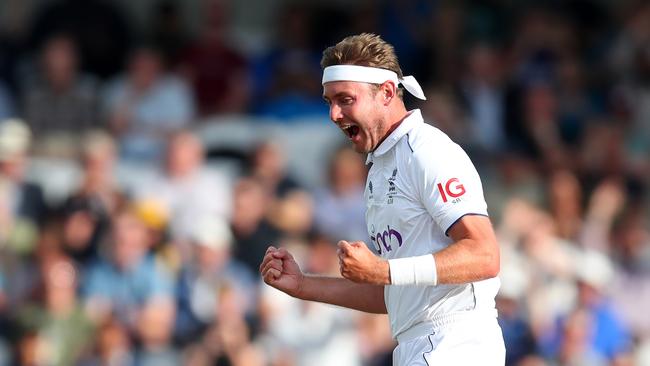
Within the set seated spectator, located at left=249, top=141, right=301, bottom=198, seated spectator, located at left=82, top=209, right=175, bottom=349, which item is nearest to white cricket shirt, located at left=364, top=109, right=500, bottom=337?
seated spectator, located at left=82, top=209, right=175, bottom=349

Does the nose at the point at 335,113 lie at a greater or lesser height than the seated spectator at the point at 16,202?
greater

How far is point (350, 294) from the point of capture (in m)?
6.94

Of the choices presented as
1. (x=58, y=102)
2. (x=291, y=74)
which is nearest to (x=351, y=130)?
(x=58, y=102)

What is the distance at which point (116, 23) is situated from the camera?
1512 cm

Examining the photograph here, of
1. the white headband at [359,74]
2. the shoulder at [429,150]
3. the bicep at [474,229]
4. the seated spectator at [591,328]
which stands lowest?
the seated spectator at [591,328]

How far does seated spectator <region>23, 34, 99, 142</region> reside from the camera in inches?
536

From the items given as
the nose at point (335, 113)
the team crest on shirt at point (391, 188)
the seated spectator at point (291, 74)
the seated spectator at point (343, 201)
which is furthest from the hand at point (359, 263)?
the seated spectator at point (291, 74)

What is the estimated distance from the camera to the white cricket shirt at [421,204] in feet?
20.2

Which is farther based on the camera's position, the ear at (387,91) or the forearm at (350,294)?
the forearm at (350,294)

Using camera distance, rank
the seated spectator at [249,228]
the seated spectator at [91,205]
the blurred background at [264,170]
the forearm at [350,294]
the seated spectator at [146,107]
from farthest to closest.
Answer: the seated spectator at [146,107] < the seated spectator at [249,228] < the seated spectator at [91,205] < the blurred background at [264,170] < the forearm at [350,294]

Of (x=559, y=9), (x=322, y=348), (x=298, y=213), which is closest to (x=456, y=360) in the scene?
(x=322, y=348)

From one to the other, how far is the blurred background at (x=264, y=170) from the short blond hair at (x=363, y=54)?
550cm

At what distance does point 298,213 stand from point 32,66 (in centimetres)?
331

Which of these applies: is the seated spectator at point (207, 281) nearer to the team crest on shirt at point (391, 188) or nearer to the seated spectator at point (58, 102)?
the seated spectator at point (58, 102)
